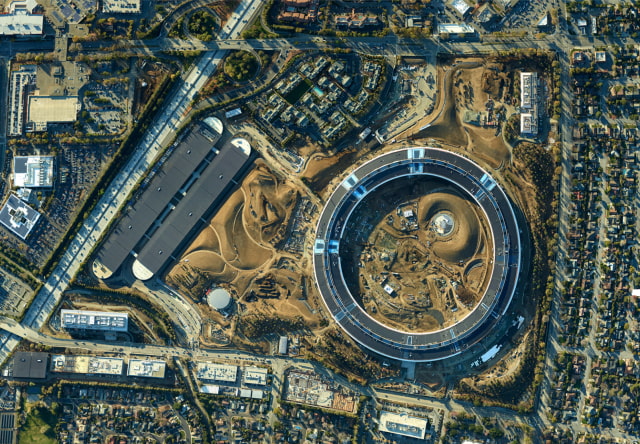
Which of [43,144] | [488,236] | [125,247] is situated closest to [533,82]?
[488,236]

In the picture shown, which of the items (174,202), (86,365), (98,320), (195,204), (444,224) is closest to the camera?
(444,224)

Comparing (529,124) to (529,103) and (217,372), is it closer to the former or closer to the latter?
(529,103)

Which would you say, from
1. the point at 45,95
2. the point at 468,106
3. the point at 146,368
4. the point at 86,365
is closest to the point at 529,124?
the point at 468,106

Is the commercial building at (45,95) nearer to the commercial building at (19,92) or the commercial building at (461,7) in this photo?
the commercial building at (19,92)

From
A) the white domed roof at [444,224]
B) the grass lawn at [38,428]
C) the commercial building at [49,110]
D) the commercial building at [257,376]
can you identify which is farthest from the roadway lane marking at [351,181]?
the grass lawn at [38,428]

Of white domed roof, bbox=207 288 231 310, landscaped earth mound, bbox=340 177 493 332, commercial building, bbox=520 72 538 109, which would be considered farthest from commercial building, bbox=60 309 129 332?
commercial building, bbox=520 72 538 109

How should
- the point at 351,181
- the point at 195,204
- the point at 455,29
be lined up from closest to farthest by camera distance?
the point at 351,181
the point at 455,29
the point at 195,204
